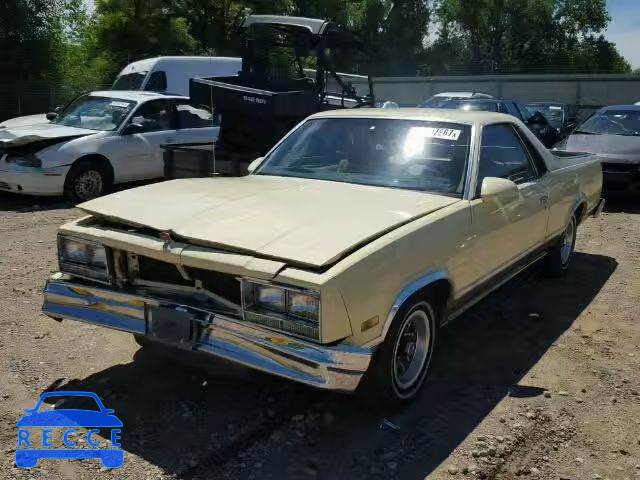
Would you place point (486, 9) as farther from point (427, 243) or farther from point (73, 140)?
point (427, 243)

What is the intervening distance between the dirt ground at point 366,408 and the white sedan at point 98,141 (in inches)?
152

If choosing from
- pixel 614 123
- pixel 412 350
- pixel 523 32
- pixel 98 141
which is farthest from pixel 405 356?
pixel 523 32

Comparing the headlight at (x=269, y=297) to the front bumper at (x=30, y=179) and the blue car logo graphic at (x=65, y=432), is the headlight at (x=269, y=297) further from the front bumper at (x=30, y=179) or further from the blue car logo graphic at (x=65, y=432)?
the front bumper at (x=30, y=179)

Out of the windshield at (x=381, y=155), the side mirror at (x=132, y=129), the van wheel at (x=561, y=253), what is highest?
the windshield at (x=381, y=155)

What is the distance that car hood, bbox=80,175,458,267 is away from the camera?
316 cm

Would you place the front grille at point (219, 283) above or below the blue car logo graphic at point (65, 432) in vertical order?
above

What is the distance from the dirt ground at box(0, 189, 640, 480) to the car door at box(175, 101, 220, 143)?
540cm

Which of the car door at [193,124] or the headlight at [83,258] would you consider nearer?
the headlight at [83,258]

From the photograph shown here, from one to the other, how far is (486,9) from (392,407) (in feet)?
153

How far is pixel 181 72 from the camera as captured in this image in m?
14.5

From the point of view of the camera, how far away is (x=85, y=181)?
9102 mm

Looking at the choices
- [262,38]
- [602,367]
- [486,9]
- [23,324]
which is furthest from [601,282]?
[486,9]

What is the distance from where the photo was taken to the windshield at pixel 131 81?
14.2 m

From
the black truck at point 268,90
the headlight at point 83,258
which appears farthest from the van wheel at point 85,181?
the headlight at point 83,258
